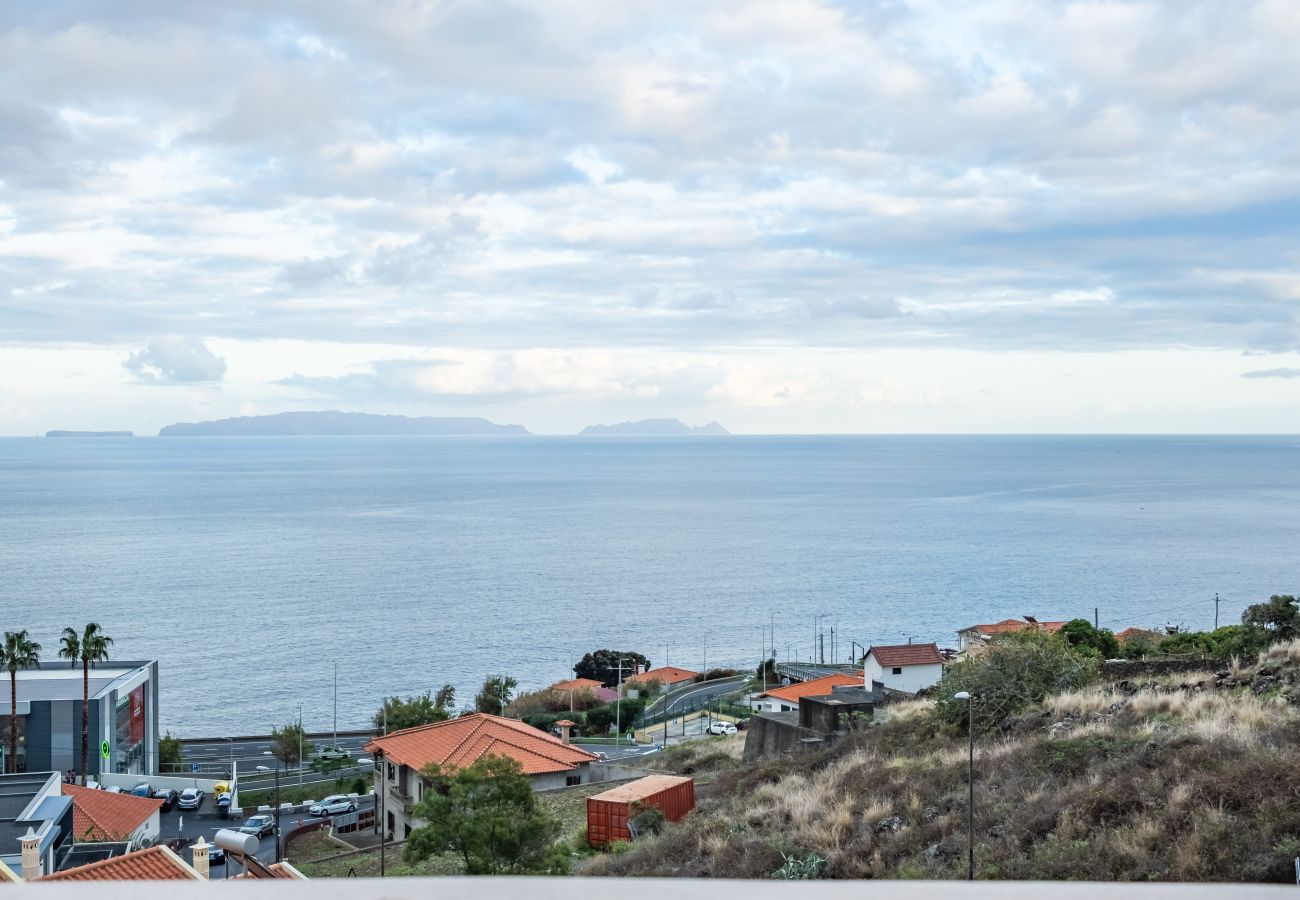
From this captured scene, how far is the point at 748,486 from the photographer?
166 m

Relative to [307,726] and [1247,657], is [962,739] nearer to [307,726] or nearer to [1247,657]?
[1247,657]

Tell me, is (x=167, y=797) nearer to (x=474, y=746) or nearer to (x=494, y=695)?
(x=474, y=746)

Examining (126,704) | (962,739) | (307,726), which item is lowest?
(307,726)

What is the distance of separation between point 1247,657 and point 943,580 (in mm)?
55485

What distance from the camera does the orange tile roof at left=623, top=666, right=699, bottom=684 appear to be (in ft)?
160

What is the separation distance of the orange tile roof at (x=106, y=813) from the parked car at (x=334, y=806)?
448 cm

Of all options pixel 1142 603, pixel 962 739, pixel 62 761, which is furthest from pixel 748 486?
pixel 962 739

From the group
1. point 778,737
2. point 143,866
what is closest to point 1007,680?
point 778,737

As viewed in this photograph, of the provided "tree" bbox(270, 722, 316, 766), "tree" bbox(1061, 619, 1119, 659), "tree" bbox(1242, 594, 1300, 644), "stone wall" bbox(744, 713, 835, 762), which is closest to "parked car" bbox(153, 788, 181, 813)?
"tree" bbox(270, 722, 316, 766)

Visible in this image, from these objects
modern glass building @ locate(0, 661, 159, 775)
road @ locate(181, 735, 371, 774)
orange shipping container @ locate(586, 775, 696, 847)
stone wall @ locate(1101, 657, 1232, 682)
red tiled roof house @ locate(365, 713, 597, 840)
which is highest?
stone wall @ locate(1101, 657, 1232, 682)

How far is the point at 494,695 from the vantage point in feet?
147

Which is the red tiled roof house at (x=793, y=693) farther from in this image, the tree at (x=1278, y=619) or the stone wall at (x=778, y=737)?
the tree at (x=1278, y=619)

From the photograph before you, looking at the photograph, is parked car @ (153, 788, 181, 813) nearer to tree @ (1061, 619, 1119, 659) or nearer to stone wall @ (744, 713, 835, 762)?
stone wall @ (744, 713, 835, 762)

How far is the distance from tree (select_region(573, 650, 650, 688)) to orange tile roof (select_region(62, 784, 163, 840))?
2679 centimetres
